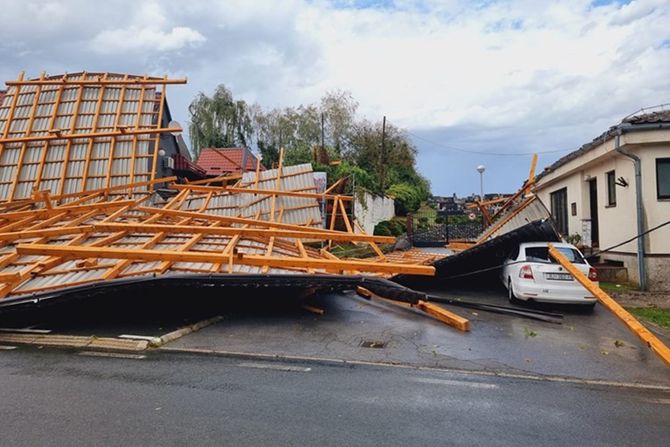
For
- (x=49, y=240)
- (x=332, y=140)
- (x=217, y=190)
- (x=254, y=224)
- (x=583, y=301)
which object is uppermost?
(x=332, y=140)

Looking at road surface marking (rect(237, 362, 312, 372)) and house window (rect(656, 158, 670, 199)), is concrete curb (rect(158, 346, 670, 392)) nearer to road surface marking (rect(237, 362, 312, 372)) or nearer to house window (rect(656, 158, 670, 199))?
road surface marking (rect(237, 362, 312, 372))

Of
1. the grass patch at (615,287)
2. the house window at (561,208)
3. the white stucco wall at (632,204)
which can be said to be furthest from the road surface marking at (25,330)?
the house window at (561,208)

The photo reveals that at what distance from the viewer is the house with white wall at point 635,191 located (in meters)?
12.5

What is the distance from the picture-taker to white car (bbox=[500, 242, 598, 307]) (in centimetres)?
993

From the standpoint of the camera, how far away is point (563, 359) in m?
6.71

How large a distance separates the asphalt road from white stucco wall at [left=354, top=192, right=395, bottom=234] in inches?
638

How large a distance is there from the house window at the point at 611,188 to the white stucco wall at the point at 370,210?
1053cm

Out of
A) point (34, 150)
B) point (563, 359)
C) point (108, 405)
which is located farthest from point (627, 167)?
point (34, 150)

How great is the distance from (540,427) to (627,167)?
11864 millimetres

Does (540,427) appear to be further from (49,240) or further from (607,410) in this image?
(49,240)

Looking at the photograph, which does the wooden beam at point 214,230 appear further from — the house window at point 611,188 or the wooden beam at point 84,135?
the house window at point 611,188

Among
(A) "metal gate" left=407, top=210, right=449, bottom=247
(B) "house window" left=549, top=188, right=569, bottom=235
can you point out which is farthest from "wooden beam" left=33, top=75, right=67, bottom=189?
(B) "house window" left=549, top=188, right=569, bottom=235

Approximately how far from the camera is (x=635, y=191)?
12.9m

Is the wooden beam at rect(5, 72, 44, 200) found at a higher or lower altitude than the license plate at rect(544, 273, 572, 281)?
higher
